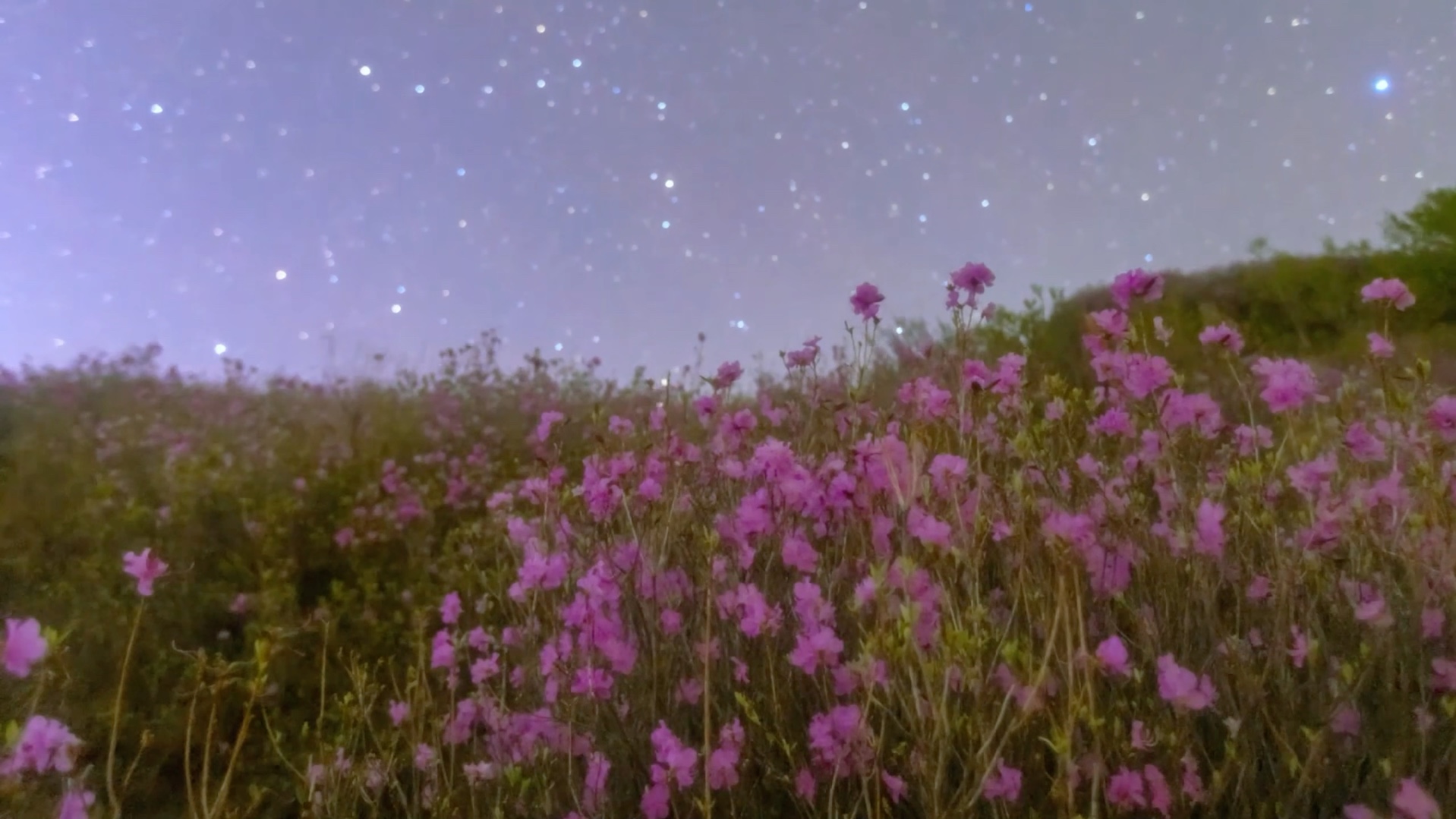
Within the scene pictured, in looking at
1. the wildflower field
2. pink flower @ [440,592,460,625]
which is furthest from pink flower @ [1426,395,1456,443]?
pink flower @ [440,592,460,625]

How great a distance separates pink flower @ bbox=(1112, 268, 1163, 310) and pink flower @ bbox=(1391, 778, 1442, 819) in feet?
2.97

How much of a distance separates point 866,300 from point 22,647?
59.4 inches

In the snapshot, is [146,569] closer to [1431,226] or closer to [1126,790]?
[1126,790]

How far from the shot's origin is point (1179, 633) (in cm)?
147

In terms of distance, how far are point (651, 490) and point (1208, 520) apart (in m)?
0.99

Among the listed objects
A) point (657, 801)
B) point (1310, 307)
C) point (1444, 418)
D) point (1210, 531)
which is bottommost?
point (657, 801)

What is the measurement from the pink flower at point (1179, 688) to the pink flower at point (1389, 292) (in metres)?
0.82

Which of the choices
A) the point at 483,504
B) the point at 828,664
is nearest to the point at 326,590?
the point at 483,504

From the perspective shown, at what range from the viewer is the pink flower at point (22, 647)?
1021 mm

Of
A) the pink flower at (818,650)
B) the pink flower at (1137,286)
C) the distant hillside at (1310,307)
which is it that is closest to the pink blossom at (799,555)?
the pink flower at (818,650)

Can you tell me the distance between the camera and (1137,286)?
66.7 inches

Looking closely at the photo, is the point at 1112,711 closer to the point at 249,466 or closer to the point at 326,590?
the point at 326,590

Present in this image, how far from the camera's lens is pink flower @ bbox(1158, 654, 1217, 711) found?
3.86 ft

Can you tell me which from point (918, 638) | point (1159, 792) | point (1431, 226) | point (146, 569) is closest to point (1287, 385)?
point (1159, 792)
